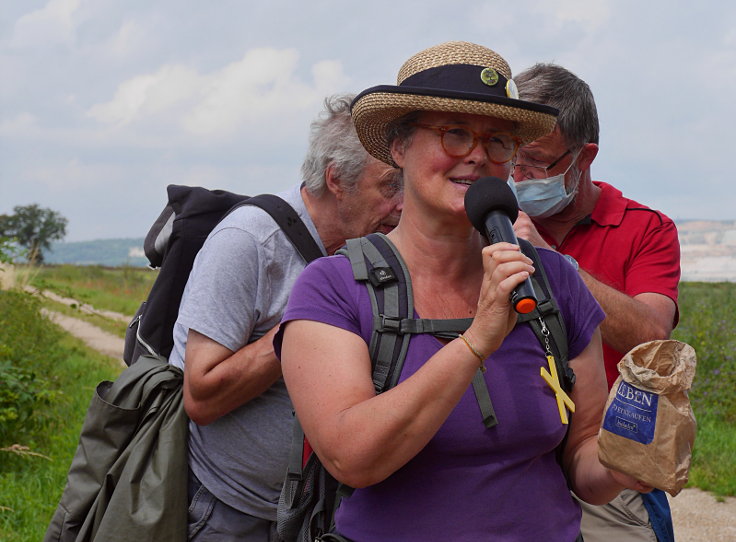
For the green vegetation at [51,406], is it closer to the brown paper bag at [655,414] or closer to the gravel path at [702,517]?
the gravel path at [702,517]

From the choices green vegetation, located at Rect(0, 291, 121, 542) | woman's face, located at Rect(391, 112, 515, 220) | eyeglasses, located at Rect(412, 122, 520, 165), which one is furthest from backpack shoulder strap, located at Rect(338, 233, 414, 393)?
green vegetation, located at Rect(0, 291, 121, 542)

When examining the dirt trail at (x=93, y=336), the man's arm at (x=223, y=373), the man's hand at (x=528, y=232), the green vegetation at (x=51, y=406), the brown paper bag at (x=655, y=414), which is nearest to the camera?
the brown paper bag at (x=655, y=414)

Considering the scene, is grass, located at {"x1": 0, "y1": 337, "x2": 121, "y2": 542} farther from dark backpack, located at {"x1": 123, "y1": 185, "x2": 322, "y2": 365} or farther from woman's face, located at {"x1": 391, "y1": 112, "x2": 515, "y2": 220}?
woman's face, located at {"x1": 391, "y1": 112, "x2": 515, "y2": 220}

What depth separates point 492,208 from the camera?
86.0 inches

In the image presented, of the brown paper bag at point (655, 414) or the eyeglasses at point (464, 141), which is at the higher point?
the eyeglasses at point (464, 141)

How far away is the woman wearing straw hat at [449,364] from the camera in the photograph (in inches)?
77.9

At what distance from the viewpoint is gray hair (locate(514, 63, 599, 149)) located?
11.6ft

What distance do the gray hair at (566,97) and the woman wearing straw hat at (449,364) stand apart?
0.96 m

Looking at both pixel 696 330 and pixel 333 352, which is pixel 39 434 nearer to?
pixel 333 352

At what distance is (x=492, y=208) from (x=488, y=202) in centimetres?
2

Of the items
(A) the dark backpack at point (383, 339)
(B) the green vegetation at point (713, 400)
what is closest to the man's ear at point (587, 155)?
(A) the dark backpack at point (383, 339)

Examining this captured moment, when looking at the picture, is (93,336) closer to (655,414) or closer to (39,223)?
(655,414)

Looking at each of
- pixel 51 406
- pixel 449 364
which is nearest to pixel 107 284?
pixel 51 406

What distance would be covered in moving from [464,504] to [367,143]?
3.74 ft
